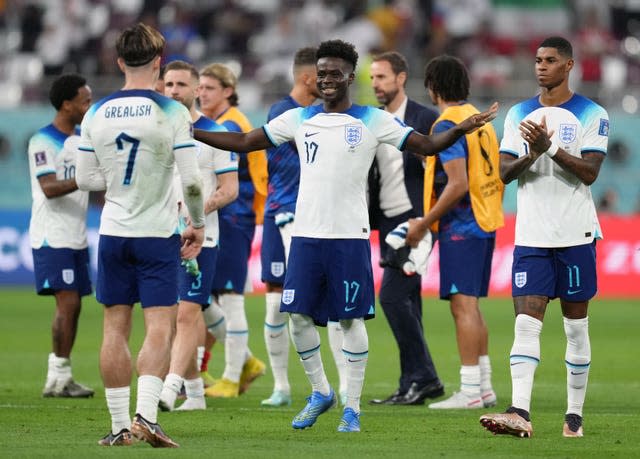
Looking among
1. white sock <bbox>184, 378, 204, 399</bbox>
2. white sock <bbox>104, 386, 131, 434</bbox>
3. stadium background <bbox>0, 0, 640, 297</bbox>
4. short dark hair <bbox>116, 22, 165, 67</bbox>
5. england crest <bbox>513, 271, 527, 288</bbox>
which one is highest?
stadium background <bbox>0, 0, 640, 297</bbox>

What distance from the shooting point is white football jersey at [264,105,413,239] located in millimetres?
8625

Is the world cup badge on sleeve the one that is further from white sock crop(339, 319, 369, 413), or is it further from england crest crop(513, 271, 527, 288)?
england crest crop(513, 271, 527, 288)

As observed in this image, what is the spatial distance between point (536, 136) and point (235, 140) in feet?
6.59

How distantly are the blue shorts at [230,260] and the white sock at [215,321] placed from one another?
21 cm

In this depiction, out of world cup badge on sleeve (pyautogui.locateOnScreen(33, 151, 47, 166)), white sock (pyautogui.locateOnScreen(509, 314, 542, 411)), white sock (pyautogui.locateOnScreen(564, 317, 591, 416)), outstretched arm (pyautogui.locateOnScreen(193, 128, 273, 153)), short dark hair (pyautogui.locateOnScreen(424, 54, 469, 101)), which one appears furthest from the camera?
world cup badge on sleeve (pyautogui.locateOnScreen(33, 151, 47, 166))

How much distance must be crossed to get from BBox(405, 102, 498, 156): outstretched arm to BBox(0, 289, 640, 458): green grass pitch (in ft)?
6.11

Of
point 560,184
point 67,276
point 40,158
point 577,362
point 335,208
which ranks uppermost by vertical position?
point 40,158

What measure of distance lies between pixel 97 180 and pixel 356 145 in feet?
5.53

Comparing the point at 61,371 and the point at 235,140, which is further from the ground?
the point at 235,140

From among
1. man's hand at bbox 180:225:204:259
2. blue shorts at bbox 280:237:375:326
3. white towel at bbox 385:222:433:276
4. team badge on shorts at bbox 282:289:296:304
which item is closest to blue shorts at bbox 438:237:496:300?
white towel at bbox 385:222:433:276

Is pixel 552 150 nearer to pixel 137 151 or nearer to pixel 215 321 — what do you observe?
pixel 137 151

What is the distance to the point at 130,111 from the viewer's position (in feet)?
26.2

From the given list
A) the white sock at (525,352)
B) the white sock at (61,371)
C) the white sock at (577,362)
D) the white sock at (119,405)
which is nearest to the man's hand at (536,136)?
the white sock at (525,352)

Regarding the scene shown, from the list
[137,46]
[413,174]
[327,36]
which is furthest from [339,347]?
[327,36]
